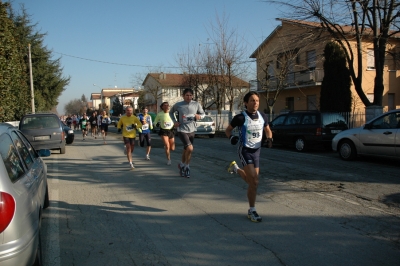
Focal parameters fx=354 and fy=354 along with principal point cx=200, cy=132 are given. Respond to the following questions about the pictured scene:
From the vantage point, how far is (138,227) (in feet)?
16.0

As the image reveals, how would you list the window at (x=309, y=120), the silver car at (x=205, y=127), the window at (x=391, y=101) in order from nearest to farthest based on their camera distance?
the window at (x=309, y=120), the silver car at (x=205, y=127), the window at (x=391, y=101)

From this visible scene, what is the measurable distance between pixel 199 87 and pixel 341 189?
28.1 metres

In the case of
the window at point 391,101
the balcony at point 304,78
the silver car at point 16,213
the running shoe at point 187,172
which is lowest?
the running shoe at point 187,172

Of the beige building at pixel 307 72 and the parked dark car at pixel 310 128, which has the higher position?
the beige building at pixel 307 72

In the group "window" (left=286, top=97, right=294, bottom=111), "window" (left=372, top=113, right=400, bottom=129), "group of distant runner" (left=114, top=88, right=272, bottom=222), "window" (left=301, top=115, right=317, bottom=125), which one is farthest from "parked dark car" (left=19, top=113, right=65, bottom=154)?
"window" (left=286, top=97, right=294, bottom=111)

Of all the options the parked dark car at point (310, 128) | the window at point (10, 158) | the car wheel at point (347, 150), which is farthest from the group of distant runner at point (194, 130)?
the parked dark car at point (310, 128)

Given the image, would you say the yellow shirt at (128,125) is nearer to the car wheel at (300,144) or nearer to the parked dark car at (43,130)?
the parked dark car at (43,130)

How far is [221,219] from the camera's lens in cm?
511

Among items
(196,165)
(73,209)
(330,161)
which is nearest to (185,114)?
(196,165)

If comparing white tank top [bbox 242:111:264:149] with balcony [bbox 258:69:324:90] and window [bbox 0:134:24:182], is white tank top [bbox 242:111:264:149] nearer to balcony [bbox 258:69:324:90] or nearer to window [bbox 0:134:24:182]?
window [bbox 0:134:24:182]

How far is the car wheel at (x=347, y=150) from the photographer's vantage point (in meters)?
10.5

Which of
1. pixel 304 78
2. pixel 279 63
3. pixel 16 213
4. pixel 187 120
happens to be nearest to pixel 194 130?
pixel 187 120

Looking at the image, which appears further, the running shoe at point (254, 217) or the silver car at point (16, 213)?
the running shoe at point (254, 217)

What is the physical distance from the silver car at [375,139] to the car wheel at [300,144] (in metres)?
2.48
